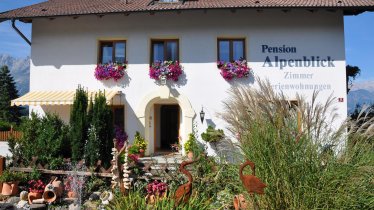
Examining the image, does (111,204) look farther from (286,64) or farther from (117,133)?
(286,64)

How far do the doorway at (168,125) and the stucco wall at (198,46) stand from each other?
73.5 inches

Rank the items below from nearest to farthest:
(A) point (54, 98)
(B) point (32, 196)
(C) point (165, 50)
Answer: (B) point (32, 196) < (A) point (54, 98) < (C) point (165, 50)

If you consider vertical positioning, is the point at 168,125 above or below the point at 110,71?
below

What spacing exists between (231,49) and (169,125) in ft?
15.0

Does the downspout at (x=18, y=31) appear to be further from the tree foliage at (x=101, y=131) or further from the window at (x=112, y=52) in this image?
the tree foliage at (x=101, y=131)

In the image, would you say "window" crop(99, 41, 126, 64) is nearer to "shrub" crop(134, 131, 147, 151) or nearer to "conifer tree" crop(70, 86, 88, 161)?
"shrub" crop(134, 131, 147, 151)

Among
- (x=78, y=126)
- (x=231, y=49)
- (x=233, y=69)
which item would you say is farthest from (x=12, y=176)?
(x=231, y=49)

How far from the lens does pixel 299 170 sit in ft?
12.6

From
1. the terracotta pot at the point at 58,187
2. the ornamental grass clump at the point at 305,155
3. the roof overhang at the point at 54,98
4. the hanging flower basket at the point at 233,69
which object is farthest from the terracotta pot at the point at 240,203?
the hanging flower basket at the point at 233,69

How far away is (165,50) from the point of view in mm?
14961

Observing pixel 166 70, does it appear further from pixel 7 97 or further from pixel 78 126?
pixel 7 97

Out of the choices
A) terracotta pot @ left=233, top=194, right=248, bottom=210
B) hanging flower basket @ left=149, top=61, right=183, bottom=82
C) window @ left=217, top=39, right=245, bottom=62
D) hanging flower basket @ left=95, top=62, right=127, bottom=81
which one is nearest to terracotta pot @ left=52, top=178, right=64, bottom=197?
terracotta pot @ left=233, top=194, right=248, bottom=210

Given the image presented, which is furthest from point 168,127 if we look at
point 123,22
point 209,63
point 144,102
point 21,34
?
point 21,34

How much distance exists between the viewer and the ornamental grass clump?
148 inches
